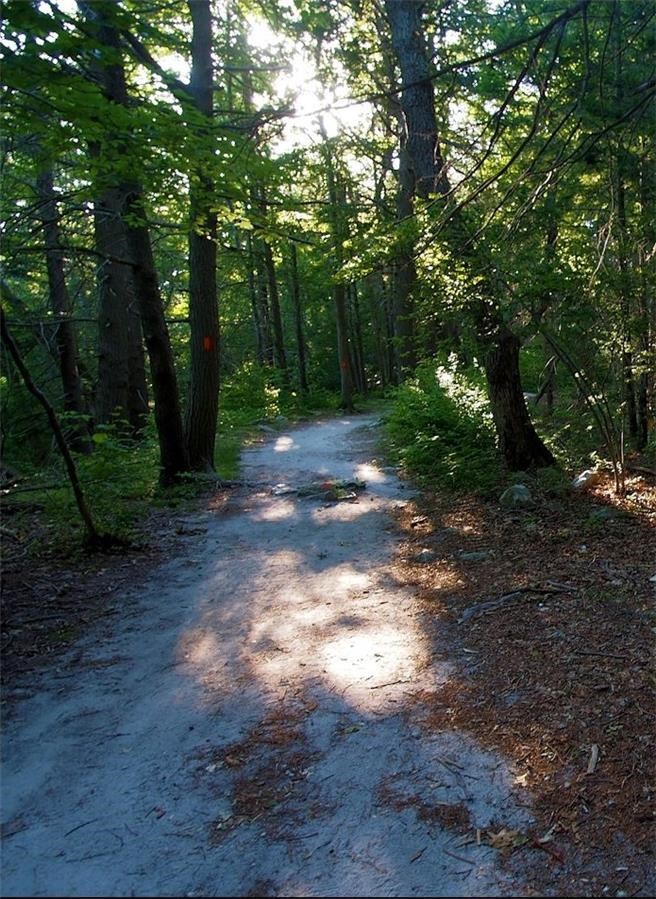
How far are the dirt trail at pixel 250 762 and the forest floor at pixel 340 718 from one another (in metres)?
0.01

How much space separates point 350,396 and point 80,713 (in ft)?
64.0

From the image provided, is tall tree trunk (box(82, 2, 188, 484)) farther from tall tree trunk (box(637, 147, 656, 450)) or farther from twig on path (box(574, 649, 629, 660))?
twig on path (box(574, 649, 629, 660))

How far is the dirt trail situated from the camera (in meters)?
2.27

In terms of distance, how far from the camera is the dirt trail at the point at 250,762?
7.46 ft

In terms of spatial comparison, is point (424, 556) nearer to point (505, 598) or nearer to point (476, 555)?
point (476, 555)

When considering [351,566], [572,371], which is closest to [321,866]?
[351,566]

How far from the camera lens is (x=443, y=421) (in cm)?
1033

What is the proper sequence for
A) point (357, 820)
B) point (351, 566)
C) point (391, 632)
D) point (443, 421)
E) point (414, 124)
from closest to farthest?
point (357, 820)
point (391, 632)
point (351, 566)
point (414, 124)
point (443, 421)

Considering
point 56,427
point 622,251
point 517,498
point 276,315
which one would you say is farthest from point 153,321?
point 276,315

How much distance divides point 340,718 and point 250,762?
548 mm

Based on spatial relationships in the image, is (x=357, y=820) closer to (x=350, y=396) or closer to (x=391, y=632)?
(x=391, y=632)

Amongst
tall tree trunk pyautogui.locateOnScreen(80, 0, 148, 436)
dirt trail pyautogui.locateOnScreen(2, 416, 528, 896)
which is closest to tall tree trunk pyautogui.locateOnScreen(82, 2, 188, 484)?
tall tree trunk pyautogui.locateOnScreen(80, 0, 148, 436)

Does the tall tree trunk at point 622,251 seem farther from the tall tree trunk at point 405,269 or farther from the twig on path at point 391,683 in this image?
the twig on path at point 391,683

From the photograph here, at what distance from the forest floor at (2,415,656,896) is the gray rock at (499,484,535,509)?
2.13ft
